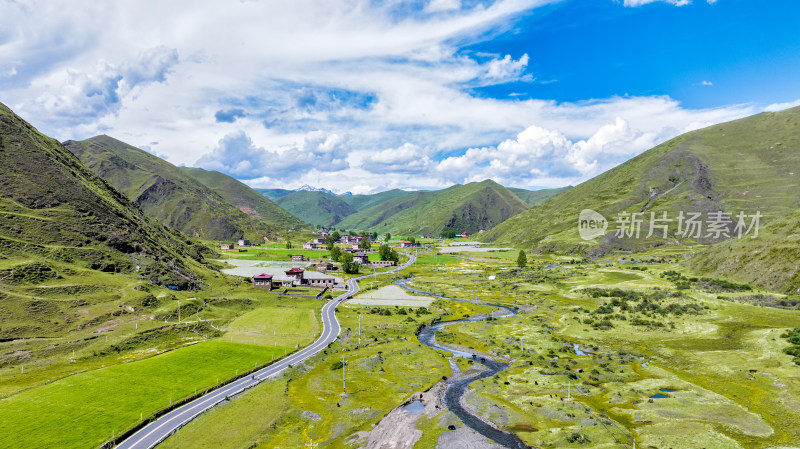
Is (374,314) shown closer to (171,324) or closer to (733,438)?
(171,324)

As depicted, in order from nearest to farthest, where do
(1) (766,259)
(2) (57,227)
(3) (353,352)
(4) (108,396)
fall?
(4) (108,396), (3) (353,352), (2) (57,227), (1) (766,259)

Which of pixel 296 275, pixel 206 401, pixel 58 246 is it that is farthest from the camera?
pixel 296 275

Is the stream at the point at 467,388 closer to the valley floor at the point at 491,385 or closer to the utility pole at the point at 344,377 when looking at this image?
the valley floor at the point at 491,385

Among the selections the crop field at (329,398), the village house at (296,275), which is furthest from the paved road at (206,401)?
the village house at (296,275)

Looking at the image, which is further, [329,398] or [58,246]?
[58,246]

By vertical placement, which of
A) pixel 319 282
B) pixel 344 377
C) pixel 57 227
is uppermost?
pixel 57 227

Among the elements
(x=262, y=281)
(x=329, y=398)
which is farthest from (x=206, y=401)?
(x=262, y=281)

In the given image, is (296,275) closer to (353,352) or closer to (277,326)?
(277,326)

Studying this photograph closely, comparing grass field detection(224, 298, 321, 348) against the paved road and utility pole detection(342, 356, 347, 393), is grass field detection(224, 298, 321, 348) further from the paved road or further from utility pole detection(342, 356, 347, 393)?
utility pole detection(342, 356, 347, 393)
